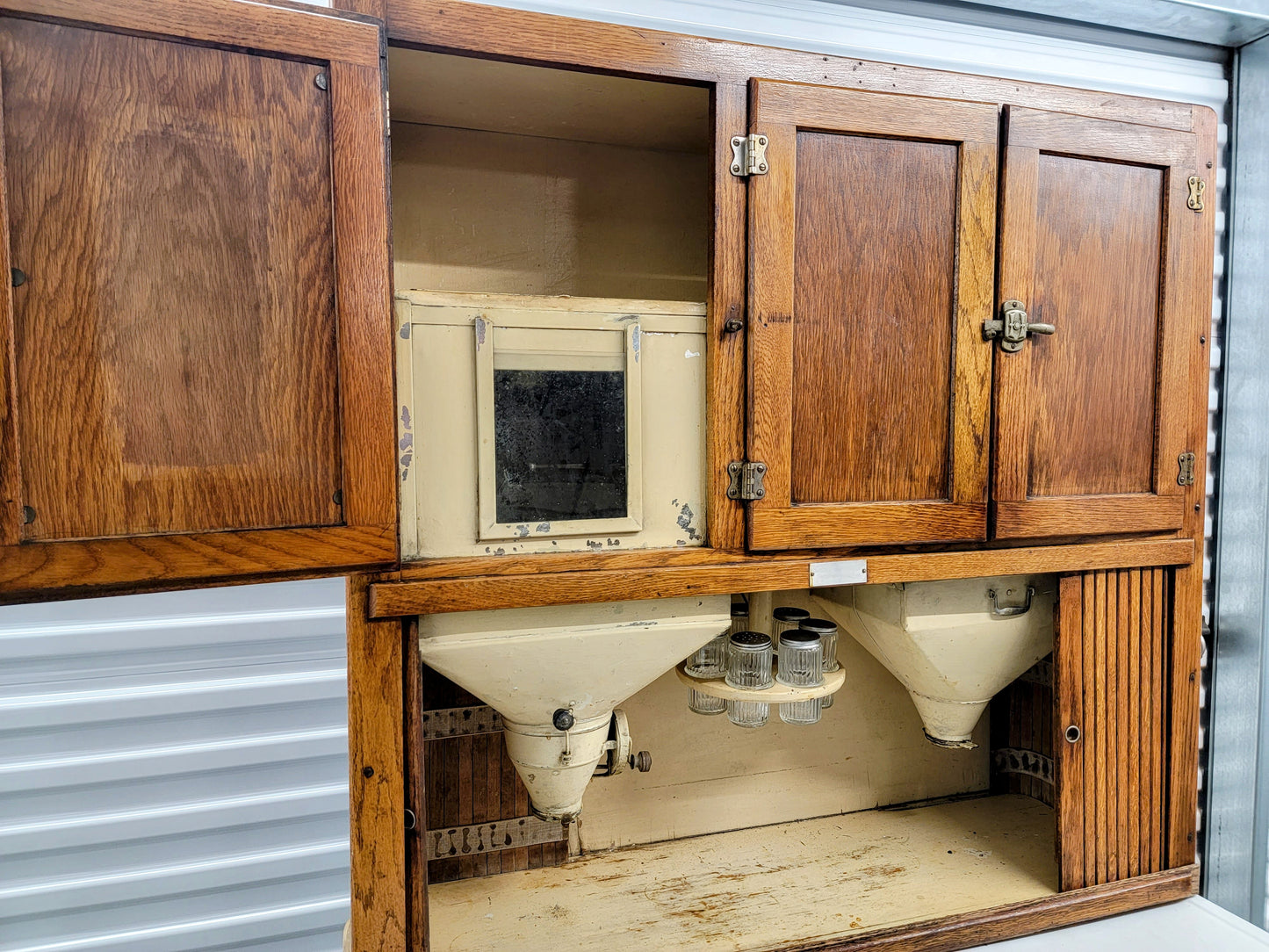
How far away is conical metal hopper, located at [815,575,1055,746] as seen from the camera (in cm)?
156

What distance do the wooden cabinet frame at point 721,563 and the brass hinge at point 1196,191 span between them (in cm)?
4

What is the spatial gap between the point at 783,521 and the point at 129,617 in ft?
4.44

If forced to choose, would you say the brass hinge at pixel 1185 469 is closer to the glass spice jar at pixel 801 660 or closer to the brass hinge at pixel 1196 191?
the brass hinge at pixel 1196 191

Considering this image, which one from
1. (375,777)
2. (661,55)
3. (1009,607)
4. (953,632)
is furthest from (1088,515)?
(375,777)

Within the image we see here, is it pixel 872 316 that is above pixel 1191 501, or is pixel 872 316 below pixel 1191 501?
above

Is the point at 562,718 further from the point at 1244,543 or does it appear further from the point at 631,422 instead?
the point at 1244,543

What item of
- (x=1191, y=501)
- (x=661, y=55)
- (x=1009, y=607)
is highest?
(x=661, y=55)

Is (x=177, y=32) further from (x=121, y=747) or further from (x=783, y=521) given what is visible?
(x=121, y=747)

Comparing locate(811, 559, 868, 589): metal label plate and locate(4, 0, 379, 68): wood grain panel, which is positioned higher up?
locate(4, 0, 379, 68): wood grain panel

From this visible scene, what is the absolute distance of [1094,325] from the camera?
149 cm

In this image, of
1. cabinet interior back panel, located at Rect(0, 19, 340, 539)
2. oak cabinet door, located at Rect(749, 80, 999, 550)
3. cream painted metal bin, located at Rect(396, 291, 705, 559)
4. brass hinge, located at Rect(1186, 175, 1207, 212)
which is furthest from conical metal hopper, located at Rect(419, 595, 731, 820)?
brass hinge, located at Rect(1186, 175, 1207, 212)

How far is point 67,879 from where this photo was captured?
166 centimetres

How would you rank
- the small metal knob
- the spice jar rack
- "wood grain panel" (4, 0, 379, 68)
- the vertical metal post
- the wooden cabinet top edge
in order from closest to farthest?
"wood grain panel" (4, 0, 379, 68)
the wooden cabinet top edge
the small metal knob
the spice jar rack
the vertical metal post

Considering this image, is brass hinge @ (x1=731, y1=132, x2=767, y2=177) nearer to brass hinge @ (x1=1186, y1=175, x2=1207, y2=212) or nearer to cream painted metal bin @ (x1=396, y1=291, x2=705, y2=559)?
cream painted metal bin @ (x1=396, y1=291, x2=705, y2=559)
